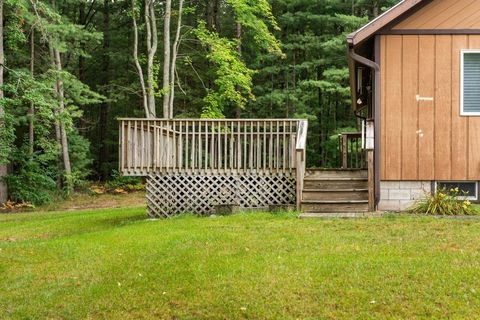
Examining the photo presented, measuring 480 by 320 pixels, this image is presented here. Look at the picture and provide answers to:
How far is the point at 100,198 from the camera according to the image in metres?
20.4

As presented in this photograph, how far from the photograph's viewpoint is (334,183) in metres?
10.7

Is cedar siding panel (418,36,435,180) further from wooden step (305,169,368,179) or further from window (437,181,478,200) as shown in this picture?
wooden step (305,169,368,179)

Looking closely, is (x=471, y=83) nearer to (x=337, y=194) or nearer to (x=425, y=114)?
(x=425, y=114)

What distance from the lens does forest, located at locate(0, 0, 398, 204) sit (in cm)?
Result: 1764

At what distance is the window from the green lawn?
193 cm

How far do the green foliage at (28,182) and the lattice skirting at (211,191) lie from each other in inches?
356

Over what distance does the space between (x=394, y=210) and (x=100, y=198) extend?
44.9 feet

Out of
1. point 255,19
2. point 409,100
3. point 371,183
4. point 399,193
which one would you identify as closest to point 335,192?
point 371,183

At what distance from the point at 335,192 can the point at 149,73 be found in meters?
11.7

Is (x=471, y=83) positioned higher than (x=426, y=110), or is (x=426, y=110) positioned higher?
(x=471, y=83)

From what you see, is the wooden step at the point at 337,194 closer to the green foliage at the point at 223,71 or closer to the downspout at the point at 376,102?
the downspout at the point at 376,102

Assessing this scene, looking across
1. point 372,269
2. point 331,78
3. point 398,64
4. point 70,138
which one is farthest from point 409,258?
point 70,138

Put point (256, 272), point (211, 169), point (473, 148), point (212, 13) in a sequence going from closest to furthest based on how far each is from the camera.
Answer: point (256, 272)
point (473, 148)
point (211, 169)
point (212, 13)

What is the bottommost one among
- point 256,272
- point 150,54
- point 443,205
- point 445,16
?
point 256,272
